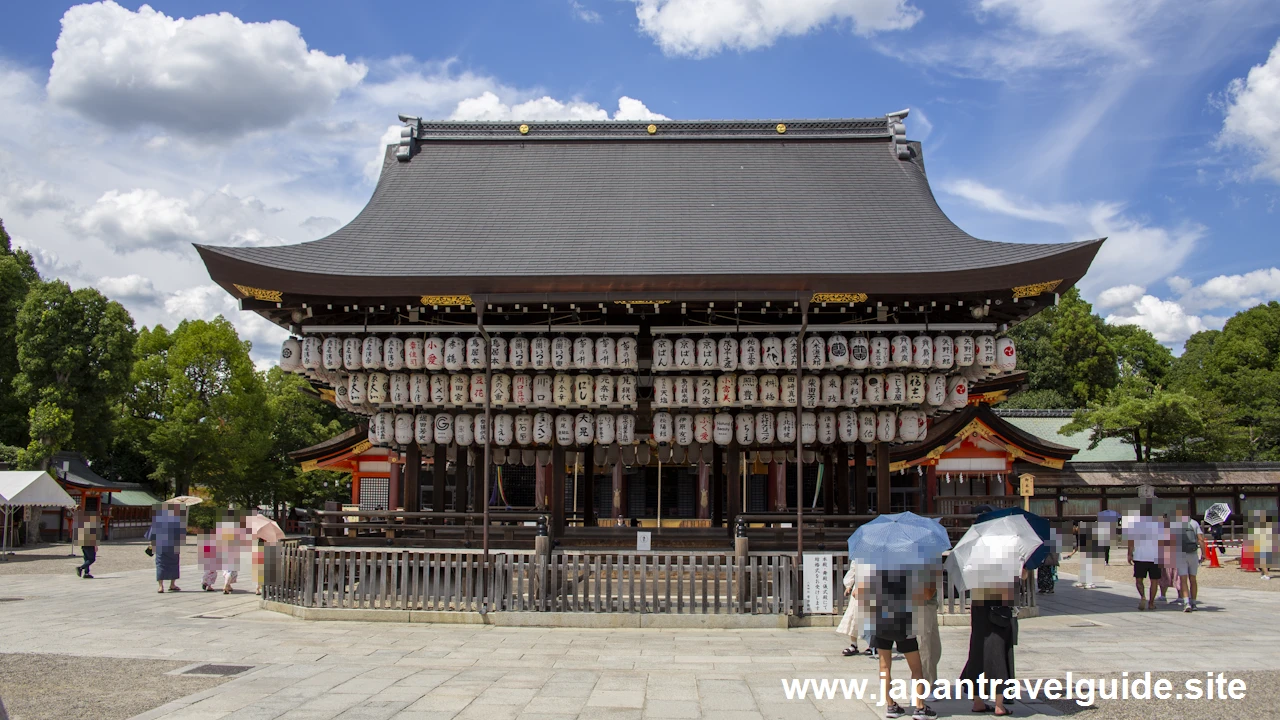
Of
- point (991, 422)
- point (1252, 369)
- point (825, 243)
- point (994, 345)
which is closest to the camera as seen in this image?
point (994, 345)

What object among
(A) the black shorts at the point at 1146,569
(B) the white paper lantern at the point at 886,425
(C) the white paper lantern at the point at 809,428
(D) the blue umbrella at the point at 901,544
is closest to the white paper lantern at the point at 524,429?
(C) the white paper lantern at the point at 809,428

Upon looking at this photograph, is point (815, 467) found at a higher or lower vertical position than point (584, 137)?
lower

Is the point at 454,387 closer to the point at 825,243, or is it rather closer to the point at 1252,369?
the point at 825,243

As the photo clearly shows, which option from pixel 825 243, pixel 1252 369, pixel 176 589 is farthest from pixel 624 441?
pixel 1252 369

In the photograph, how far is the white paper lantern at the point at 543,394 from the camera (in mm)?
14711

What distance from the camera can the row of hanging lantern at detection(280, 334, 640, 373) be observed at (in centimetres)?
1435

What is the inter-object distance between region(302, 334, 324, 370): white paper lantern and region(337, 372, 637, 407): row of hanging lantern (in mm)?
891

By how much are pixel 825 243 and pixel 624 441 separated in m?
5.21

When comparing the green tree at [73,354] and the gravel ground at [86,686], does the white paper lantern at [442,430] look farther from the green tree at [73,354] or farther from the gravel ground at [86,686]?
the green tree at [73,354]

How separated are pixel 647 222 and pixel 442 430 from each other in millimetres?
5607

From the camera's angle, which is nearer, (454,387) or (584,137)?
(454,387)

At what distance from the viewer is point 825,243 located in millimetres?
15320

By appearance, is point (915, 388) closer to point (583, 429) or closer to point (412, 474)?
point (583, 429)

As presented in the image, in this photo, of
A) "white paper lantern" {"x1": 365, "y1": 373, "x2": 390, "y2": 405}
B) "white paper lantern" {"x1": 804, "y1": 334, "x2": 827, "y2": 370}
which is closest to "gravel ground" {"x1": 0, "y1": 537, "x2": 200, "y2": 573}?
"white paper lantern" {"x1": 365, "y1": 373, "x2": 390, "y2": 405}
